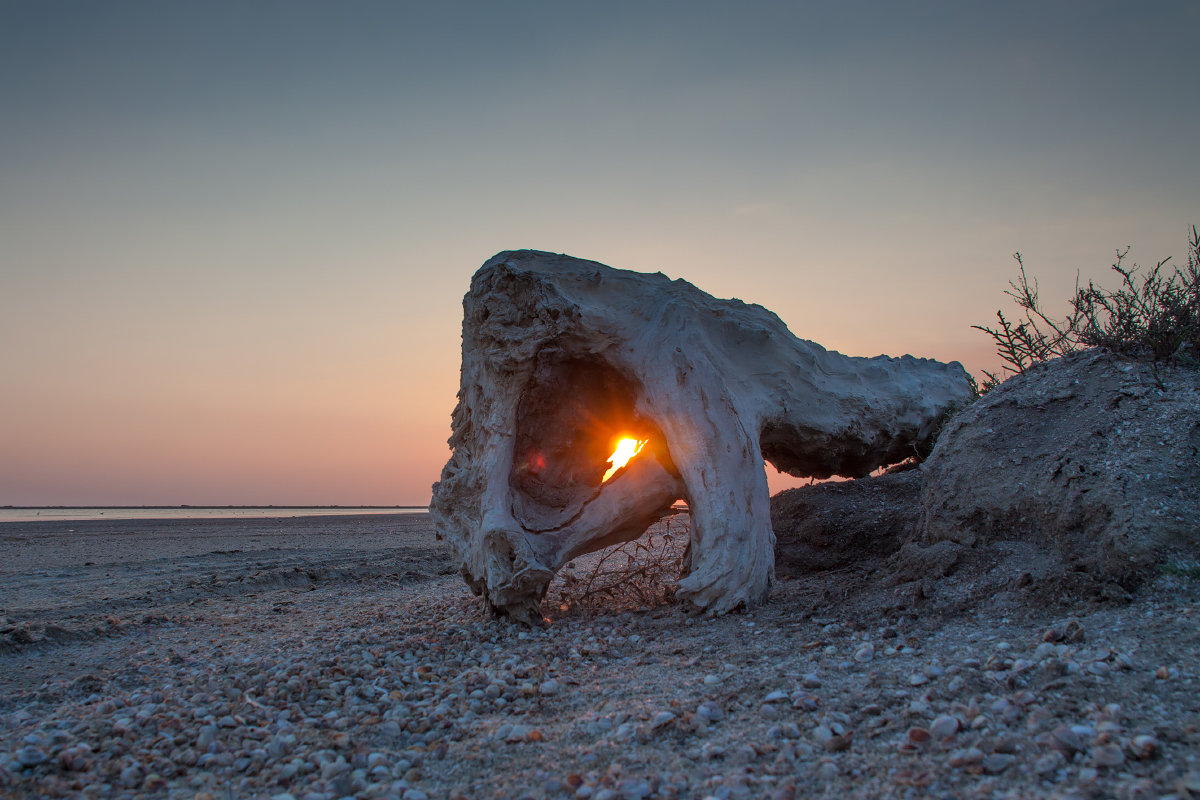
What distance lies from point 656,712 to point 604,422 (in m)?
4.53

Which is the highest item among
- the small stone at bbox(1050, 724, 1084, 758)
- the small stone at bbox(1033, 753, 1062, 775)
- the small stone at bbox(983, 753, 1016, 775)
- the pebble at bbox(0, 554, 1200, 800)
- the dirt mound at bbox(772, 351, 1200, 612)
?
the dirt mound at bbox(772, 351, 1200, 612)

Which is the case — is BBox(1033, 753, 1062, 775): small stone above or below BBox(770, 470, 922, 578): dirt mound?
below

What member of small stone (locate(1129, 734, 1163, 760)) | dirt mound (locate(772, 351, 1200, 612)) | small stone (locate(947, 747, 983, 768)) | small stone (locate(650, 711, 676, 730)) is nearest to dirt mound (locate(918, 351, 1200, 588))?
dirt mound (locate(772, 351, 1200, 612))

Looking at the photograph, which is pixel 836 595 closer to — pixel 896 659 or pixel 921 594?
pixel 921 594

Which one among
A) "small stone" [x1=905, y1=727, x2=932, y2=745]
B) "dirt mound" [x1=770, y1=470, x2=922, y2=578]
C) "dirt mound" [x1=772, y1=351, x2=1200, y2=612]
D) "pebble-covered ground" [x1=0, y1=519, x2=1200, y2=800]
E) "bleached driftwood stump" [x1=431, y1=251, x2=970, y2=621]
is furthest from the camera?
"dirt mound" [x1=770, y1=470, x2=922, y2=578]

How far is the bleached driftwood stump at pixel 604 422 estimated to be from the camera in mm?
6680

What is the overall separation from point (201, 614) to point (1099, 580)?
868cm

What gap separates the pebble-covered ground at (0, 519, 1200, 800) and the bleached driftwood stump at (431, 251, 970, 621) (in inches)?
33.8

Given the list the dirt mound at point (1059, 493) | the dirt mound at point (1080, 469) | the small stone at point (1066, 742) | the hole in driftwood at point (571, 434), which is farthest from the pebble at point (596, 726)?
the hole in driftwood at point (571, 434)

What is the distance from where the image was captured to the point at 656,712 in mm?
→ 3891

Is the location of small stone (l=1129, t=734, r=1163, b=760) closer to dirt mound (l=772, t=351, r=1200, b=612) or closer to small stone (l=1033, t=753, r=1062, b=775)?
small stone (l=1033, t=753, r=1062, b=775)

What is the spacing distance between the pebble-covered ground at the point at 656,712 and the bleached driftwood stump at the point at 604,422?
33.8 inches

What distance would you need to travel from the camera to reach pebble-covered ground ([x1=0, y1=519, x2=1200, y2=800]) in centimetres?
292

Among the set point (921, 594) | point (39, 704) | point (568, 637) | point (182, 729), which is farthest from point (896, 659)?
point (39, 704)
